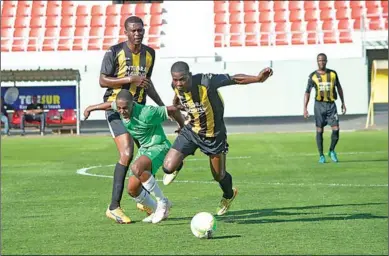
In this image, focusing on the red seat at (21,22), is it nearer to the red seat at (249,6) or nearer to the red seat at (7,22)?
the red seat at (7,22)

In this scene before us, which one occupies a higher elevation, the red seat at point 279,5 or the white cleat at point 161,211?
the red seat at point 279,5

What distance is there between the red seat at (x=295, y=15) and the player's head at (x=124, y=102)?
112 feet

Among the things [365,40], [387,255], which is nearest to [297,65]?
[365,40]

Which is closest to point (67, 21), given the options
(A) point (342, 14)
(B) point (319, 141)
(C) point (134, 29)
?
(A) point (342, 14)

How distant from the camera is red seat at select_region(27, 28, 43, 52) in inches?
1766

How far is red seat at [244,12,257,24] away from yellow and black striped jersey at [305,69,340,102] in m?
24.4

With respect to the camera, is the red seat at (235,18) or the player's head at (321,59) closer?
the player's head at (321,59)

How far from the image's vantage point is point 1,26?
47.4 meters

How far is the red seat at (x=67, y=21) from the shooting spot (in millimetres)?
46562

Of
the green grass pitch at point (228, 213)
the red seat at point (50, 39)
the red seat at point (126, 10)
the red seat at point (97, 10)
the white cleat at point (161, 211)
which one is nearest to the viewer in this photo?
the green grass pitch at point (228, 213)

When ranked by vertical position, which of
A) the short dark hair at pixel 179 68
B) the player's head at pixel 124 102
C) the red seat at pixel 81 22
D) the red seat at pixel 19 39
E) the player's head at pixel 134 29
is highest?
the red seat at pixel 81 22

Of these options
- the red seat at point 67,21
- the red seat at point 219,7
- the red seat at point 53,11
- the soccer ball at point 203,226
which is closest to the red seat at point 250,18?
the red seat at point 219,7

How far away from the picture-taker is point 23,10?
4794cm

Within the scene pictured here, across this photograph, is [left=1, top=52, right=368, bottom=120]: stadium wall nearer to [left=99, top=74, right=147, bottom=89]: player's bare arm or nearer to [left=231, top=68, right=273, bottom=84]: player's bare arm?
[left=99, top=74, right=147, bottom=89]: player's bare arm
